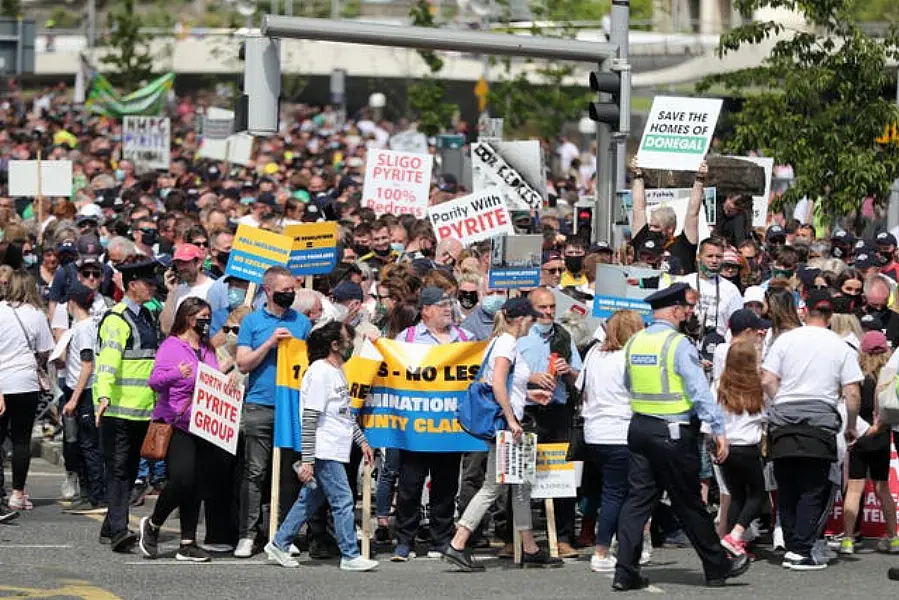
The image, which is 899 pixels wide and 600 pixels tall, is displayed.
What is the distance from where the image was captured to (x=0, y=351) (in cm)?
1581

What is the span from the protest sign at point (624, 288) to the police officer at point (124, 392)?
3.16 m

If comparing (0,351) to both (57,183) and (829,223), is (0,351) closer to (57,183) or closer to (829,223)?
(57,183)

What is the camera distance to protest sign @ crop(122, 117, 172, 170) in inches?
1324

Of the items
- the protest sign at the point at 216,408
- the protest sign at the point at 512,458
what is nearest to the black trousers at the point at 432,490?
the protest sign at the point at 512,458

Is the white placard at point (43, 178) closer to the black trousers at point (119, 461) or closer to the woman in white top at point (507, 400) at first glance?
the black trousers at point (119, 461)

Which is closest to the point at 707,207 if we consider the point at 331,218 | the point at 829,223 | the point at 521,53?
the point at 521,53

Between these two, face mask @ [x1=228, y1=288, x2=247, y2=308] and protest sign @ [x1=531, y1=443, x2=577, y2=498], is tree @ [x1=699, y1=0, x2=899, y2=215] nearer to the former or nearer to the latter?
face mask @ [x1=228, y1=288, x2=247, y2=308]

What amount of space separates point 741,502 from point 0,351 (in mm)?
5652

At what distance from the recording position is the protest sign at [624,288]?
14.7 m

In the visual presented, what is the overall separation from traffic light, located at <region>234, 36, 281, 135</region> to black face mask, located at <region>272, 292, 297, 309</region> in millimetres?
5443

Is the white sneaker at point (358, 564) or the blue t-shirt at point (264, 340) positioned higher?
the blue t-shirt at point (264, 340)

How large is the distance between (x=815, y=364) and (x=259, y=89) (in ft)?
24.9

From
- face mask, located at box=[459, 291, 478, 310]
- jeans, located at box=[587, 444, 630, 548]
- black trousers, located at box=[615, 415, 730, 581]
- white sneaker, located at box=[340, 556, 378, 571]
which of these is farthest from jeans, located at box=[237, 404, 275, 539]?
black trousers, located at box=[615, 415, 730, 581]

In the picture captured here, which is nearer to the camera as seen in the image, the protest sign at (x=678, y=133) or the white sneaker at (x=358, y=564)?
the white sneaker at (x=358, y=564)
